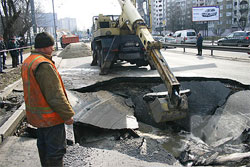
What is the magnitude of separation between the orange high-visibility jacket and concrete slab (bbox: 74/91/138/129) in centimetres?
201

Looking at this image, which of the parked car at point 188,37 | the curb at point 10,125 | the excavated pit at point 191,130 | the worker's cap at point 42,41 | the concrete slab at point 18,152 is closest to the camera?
the worker's cap at point 42,41

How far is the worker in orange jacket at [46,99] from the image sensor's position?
227 centimetres

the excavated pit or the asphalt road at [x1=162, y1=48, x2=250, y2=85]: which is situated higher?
the asphalt road at [x1=162, y1=48, x2=250, y2=85]

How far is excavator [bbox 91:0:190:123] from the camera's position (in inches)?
165

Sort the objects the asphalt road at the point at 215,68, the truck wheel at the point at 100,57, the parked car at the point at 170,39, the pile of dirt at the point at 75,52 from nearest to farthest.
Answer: the asphalt road at the point at 215,68 < the truck wheel at the point at 100,57 < the pile of dirt at the point at 75,52 < the parked car at the point at 170,39

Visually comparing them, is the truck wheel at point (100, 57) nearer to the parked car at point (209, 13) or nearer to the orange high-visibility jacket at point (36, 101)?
the orange high-visibility jacket at point (36, 101)

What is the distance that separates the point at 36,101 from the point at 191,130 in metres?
3.43

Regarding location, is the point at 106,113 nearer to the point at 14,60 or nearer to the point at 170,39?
the point at 14,60

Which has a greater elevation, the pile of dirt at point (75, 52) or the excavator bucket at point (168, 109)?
the pile of dirt at point (75, 52)

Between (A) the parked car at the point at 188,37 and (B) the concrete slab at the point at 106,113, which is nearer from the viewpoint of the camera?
(B) the concrete slab at the point at 106,113

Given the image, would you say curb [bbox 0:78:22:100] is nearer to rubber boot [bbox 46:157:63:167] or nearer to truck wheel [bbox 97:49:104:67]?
truck wheel [bbox 97:49:104:67]

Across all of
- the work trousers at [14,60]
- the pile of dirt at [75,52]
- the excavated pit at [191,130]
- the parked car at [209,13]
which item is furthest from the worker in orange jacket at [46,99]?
the parked car at [209,13]

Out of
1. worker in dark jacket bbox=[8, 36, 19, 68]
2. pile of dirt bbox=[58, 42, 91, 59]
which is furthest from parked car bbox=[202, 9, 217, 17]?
worker in dark jacket bbox=[8, 36, 19, 68]

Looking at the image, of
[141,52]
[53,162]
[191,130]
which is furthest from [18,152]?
[141,52]
